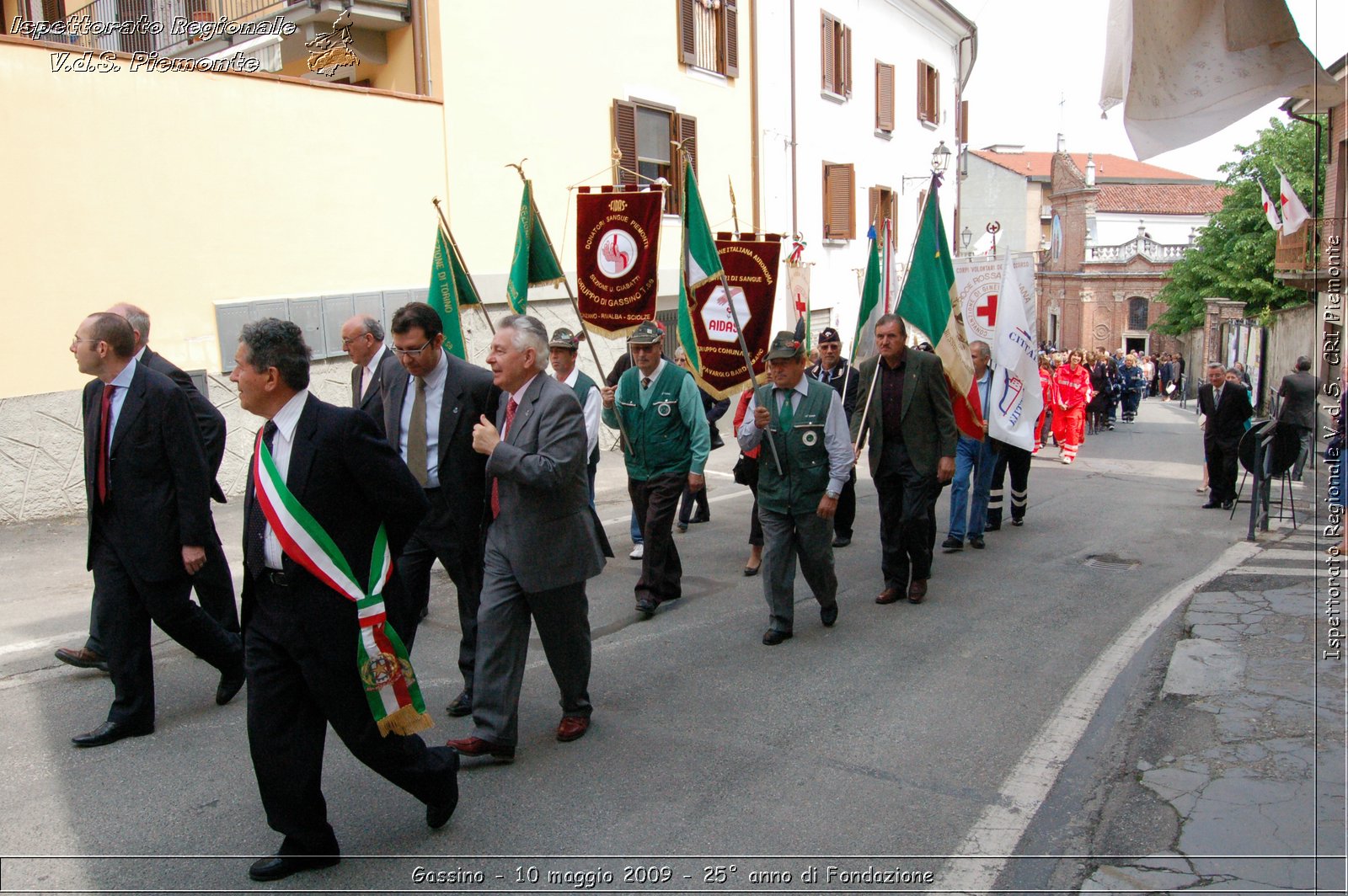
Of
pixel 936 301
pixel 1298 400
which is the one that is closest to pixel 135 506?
pixel 936 301

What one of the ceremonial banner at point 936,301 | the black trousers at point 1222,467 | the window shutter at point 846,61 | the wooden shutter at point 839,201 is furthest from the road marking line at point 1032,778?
the window shutter at point 846,61

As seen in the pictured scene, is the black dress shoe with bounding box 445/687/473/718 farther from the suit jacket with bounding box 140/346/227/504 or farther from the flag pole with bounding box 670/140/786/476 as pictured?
the flag pole with bounding box 670/140/786/476

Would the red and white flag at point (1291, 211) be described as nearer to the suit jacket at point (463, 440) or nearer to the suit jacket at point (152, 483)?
the suit jacket at point (463, 440)

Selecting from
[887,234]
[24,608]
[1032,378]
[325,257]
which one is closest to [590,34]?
[325,257]

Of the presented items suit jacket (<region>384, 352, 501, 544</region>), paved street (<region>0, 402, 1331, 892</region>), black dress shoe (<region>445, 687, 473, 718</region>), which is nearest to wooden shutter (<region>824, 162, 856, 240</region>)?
paved street (<region>0, 402, 1331, 892</region>)

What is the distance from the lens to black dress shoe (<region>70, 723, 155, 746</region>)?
4871mm

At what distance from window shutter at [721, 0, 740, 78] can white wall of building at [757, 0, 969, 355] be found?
0.86 meters

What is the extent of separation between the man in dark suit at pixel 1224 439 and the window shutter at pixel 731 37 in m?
10.3

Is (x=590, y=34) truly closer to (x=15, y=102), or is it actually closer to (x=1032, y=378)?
(x=15, y=102)

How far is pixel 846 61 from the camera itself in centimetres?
2356

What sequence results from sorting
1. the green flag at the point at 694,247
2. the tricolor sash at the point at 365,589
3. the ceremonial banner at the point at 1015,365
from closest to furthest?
the tricolor sash at the point at 365,589 → the green flag at the point at 694,247 → the ceremonial banner at the point at 1015,365

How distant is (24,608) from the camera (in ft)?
24.3

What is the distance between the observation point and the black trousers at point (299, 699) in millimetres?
3602

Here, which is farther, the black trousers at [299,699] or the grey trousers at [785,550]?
the grey trousers at [785,550]
